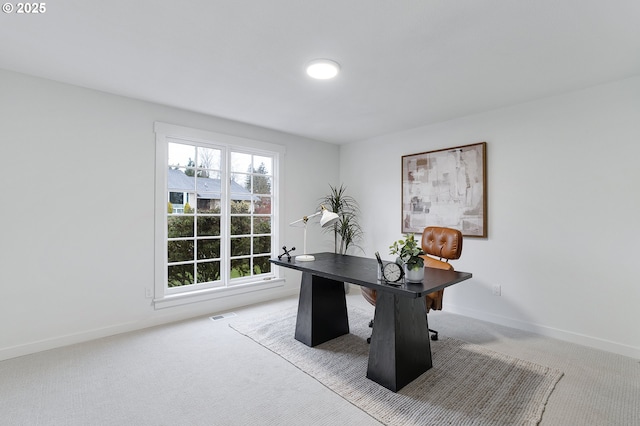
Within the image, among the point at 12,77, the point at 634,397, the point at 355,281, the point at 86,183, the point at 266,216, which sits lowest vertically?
the point at 634,397

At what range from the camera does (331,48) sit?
2225 millimetres

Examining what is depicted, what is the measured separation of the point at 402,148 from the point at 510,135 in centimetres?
139

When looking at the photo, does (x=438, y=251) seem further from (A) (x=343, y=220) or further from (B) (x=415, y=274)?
(A) (x=343, y=220)

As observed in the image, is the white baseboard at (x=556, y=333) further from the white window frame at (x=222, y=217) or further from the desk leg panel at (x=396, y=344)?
the white window frame at (x=222, y=217)

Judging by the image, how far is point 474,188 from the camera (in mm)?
3629

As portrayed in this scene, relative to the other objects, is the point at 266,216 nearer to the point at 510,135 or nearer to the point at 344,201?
the point at 344,201

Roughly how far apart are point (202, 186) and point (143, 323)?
5.55 feet

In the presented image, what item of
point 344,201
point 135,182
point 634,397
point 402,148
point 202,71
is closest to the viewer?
point 634,397

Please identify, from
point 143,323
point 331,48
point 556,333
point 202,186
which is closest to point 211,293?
point 143,323

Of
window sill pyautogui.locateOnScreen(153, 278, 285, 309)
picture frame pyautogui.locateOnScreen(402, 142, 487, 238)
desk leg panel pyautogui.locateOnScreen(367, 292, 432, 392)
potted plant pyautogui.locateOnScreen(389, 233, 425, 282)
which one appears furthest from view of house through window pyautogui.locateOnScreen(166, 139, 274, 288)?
potted plant pyautogui.locateOnScreen(389, 233, 425, 282)

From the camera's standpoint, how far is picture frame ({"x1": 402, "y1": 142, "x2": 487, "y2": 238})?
11.8 ft

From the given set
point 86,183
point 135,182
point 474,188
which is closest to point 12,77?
point 86,183

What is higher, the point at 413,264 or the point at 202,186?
the point at 202,186

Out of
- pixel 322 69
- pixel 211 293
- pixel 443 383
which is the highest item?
pixel 322 69
